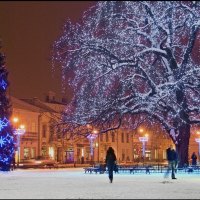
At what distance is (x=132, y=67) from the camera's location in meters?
42.6

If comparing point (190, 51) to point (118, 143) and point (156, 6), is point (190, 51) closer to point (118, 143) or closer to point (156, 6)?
point (156, 6)

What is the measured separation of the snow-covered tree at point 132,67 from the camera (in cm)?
4066

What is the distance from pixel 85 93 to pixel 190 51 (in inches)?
312

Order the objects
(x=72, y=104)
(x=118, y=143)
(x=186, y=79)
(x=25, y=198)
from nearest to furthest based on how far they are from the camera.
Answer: (x=25, y=198)
(x=186, y=79)
(x=72, y=104)
(x=118, y=143)

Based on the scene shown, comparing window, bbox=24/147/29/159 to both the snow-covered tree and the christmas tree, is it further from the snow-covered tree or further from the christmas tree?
the snow-covered tree

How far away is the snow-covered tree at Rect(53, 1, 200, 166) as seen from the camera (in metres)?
40.7

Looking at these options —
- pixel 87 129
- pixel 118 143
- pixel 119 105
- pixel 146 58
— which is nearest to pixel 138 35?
pixel 146 58

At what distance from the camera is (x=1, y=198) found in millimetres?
21172

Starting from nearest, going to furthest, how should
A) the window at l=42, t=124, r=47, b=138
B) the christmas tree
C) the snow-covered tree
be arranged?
1. the snow-covered tree
2. the christmas tree
3. the window at l=42, t=124, r=47, b=138

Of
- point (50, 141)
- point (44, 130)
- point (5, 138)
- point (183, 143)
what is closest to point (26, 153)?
point (44, 130)

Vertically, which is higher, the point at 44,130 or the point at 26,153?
the point at 44,130

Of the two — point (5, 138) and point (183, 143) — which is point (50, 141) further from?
point (183, 143)

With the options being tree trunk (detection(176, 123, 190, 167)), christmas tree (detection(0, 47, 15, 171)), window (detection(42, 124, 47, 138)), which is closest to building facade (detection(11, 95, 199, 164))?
window (detection(42, 124, 47, 138))

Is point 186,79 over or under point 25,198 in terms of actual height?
over
